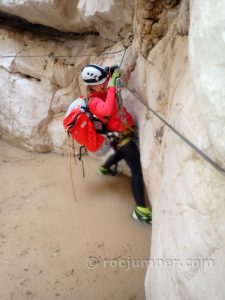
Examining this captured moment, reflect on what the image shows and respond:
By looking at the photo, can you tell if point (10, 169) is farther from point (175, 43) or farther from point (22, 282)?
point (175, 43)

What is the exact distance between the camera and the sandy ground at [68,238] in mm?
2872

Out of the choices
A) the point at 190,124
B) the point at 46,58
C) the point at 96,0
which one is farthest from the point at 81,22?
the point at 190,124

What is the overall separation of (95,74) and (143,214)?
5.48ft

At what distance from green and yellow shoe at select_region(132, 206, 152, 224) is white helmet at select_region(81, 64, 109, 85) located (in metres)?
1.53

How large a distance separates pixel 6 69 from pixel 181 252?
14.9 feet

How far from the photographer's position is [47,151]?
5.17 meters

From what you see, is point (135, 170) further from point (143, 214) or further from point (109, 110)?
point (109, 110)

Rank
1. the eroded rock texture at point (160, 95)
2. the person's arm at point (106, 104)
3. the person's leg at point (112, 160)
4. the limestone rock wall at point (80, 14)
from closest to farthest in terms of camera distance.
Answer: the eroded rock texture at point (160, 95) < the person's arm at point (106, 104) < the limestone rock wall at point (80, 14) < the person's leg at point (112, 160)

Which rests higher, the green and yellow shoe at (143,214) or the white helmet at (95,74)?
the white helmet at (95,74)

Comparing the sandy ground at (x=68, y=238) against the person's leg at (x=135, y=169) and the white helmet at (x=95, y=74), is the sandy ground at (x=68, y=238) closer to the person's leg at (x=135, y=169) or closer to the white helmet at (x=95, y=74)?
the person's leg at (x=135, y=169)

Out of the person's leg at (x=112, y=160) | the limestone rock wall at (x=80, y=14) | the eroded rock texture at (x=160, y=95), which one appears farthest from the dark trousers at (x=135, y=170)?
the limestone rock wall at (x=80, y=14)

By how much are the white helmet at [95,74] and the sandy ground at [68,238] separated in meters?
1.52

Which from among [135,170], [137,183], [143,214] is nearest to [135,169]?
[135,170]

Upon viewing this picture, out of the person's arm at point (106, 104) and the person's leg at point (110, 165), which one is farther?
the person's leg at point (110, 165)
